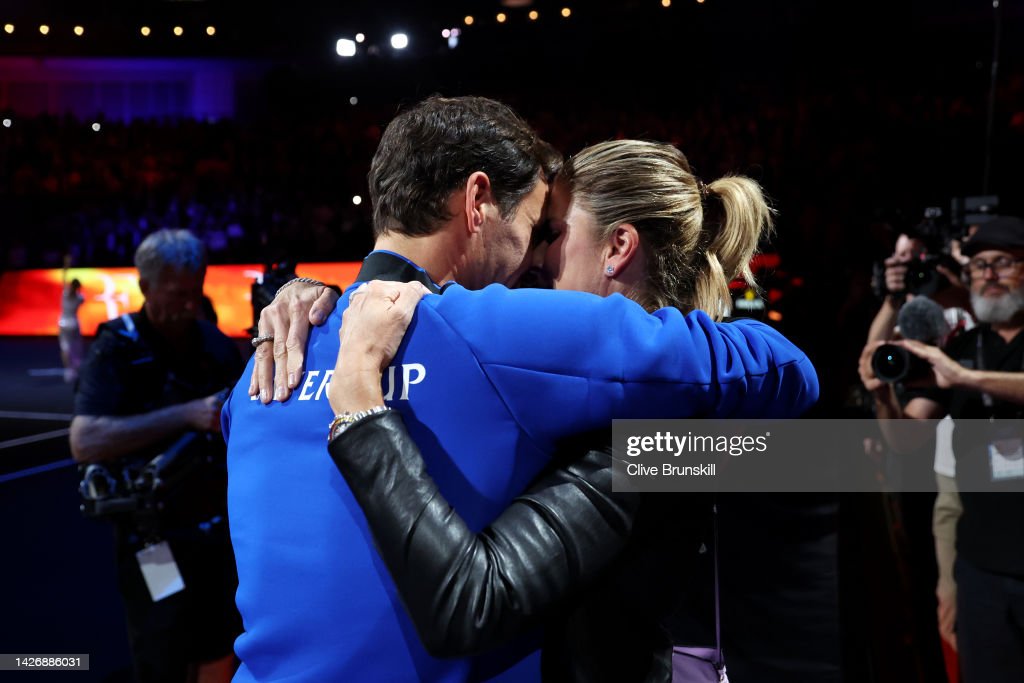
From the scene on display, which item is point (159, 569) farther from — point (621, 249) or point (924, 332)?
point (924, 332)

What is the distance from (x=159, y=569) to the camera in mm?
2695

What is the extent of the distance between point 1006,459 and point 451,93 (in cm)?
831

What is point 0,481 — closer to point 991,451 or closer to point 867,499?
point 991,451

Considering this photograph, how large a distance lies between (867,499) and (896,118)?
249 inches

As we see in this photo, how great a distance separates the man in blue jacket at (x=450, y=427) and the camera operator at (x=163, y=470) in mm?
1721

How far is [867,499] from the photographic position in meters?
5.56

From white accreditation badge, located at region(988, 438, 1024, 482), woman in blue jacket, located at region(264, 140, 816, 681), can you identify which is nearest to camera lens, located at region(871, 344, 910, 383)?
white accreditation badge, located at region(988, 438, 1024, 482)

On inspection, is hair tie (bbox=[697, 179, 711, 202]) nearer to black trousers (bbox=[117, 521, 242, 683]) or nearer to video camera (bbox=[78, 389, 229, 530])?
video camera (bbox=[78, 389, 229, 530])

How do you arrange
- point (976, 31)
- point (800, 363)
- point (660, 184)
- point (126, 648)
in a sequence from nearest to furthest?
point (800, 363)
point (660, 184)
point (126, 648)
point (976, 31)

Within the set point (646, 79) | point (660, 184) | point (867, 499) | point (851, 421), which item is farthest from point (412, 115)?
point (646, 79)

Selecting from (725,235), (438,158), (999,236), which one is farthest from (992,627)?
(438,158)

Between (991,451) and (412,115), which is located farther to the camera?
(991,451)

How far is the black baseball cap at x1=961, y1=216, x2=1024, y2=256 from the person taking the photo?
10.4ft

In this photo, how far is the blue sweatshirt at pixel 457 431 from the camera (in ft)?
3.39
